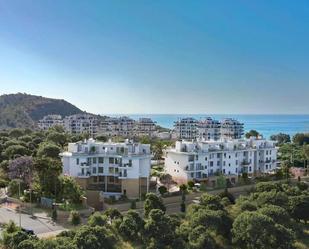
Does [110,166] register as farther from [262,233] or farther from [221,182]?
[262,233]

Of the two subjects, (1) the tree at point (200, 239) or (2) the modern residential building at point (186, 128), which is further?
(2) the modern residential building at point (186, 128)

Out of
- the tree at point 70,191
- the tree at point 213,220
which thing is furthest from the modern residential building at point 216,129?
the tree at point 213,220

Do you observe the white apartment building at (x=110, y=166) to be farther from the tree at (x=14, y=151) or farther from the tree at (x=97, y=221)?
the tree at (x=97, y=221)

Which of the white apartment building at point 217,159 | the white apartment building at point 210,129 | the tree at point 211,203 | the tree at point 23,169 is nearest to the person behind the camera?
the tree at point 211,203

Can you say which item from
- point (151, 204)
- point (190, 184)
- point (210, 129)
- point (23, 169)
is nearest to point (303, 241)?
point (151, 204)

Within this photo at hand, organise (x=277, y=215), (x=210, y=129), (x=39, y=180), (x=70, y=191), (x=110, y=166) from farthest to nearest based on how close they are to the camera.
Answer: (x=210, y=129)
(x=110, y=166)
(x=39, y=180)
(x=70, y=191)
(x=277, y=215)

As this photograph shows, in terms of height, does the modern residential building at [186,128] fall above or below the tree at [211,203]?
above

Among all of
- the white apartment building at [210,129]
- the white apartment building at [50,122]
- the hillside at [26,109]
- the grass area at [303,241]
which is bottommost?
the grass area at [303,241]

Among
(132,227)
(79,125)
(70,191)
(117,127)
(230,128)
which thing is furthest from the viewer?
(117,127)
